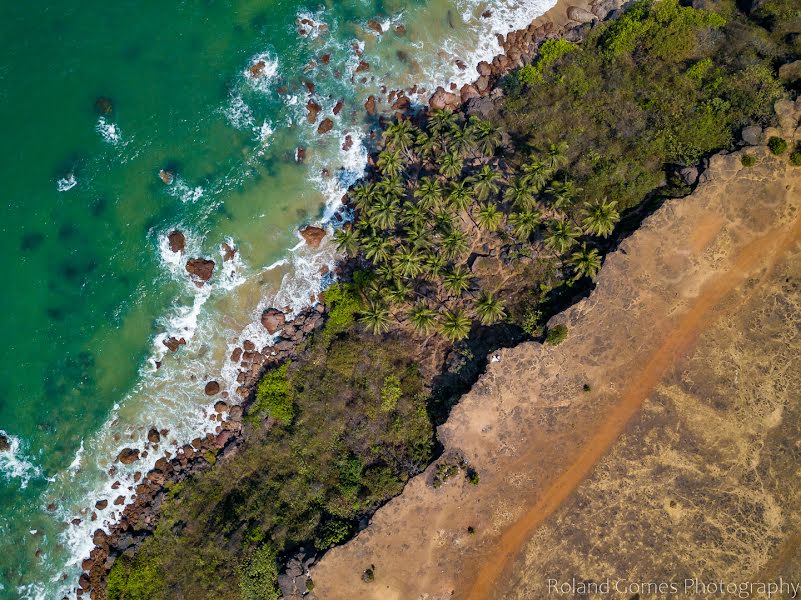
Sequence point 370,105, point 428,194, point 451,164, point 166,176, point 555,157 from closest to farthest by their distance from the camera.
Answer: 1. point 555,157
2. point 428,194
3. point 451,164
4. point 166,176
5. point 370,105

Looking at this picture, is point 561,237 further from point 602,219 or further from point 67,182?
point 67,182

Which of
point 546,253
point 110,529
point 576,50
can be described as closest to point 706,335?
point 546,253

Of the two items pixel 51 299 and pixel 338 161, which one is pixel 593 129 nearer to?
pixel 338 161

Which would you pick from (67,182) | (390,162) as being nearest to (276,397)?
(390,162)

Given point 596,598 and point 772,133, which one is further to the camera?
point 772,133

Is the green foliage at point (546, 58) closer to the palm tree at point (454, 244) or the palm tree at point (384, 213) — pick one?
the palm tree at point (454, 244)
